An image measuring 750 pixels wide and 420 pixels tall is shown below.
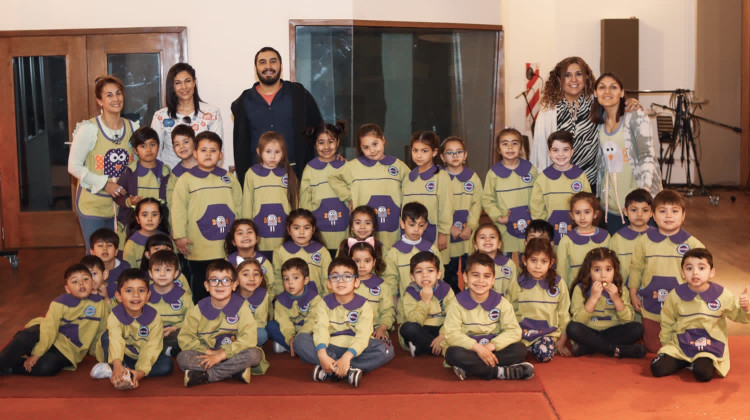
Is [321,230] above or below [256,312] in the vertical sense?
above

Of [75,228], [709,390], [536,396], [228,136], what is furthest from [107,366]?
[75,228]

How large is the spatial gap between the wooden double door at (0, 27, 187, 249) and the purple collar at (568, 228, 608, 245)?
4133 millimetres

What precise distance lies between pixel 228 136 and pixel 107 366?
138 inches

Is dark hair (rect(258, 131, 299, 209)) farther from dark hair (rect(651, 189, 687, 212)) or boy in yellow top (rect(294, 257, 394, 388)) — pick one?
dark hair (rect(651, 189, 687, 212))

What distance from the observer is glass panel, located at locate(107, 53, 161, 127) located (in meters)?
7.45

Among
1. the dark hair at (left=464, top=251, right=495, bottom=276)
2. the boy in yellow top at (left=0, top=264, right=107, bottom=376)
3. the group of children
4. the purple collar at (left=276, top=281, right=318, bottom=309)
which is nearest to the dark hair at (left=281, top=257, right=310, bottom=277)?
the group of children

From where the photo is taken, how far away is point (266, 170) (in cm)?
501

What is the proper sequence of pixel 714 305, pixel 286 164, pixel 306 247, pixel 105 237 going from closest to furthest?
pixel 714 305
pixel 105 237
pixel 306 247
pixel 286 164

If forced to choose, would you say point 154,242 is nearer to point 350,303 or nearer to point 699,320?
point 350,303

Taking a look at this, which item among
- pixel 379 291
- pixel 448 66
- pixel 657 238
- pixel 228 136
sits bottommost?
A: pixel 379 291

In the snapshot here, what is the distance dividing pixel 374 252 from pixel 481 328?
0.76 metres

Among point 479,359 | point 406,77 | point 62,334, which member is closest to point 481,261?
point 479,359

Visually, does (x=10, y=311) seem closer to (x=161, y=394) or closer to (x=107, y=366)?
(x=107, y=366)

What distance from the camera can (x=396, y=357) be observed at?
177 inches
